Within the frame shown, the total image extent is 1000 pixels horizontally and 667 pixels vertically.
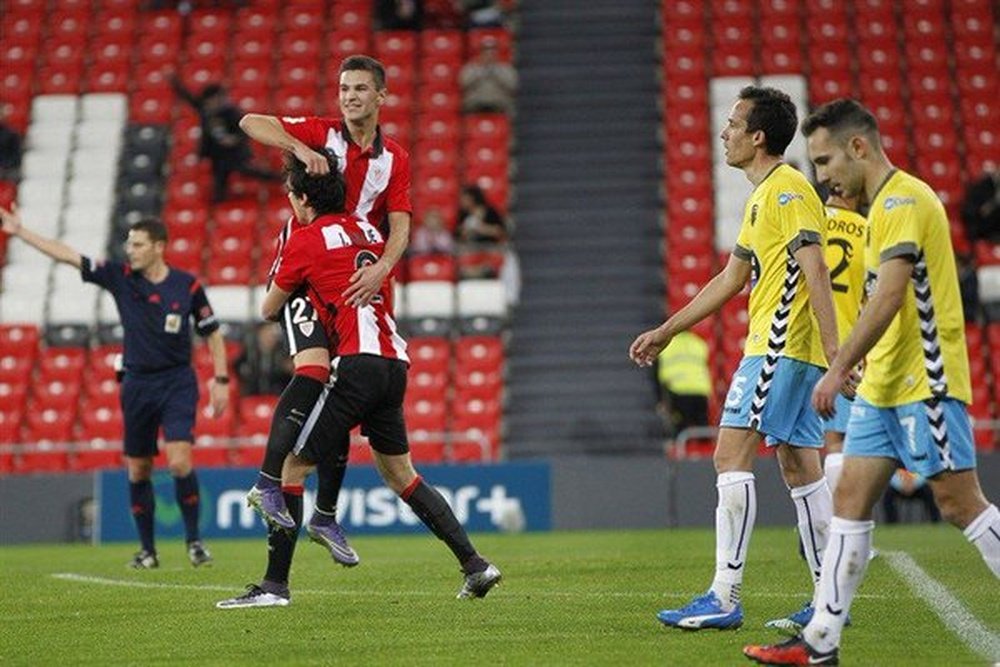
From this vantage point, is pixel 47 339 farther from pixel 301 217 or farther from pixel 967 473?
pixel 967 473

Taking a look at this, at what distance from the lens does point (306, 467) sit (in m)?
8.87

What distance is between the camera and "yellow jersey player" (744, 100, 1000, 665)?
6270mm

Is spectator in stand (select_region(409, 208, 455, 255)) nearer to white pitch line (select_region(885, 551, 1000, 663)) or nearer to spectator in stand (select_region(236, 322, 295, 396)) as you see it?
spectator in stand (select_region(236, 322, 295, 396))

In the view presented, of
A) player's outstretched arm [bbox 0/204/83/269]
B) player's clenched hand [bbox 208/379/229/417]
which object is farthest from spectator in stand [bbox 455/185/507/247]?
player's outstretched arm [bbox 0/204/83/269]

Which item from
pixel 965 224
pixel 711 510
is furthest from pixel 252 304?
pixel 965 224

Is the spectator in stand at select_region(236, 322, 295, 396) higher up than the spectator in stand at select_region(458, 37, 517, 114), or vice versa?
the spectator in stand at select_region(458, 37, 517, 114)

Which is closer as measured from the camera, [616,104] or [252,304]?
[252,304]

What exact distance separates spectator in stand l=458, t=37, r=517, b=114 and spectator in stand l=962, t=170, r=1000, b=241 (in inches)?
256

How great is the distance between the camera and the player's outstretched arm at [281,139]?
8727 millimetres

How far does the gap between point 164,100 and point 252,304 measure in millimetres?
4903

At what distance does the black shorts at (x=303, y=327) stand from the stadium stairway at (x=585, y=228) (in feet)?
40.3

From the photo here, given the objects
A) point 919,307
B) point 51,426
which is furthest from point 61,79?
point 919,307

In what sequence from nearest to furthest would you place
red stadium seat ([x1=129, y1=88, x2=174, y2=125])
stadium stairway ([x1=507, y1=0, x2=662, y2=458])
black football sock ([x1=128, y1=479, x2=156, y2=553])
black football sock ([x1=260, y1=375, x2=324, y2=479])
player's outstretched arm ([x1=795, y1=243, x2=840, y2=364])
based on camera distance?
player's outstretched arm ([x1=795, y1=243, x2=840, y2=364]) < black football sock ([x1=260, y1=375, x2=324, y2=479]) < black football sock ([x1=128, y1=479, x2=156, y2=553]) < stadium stairway ([x1=507, y1=0, x2=662, y2=458]) < red stadium seat ([x1=129, y1=88, x2=174, y2=125])

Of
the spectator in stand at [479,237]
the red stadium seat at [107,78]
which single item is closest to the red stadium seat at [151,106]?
the red stadium seat at [107,78]
